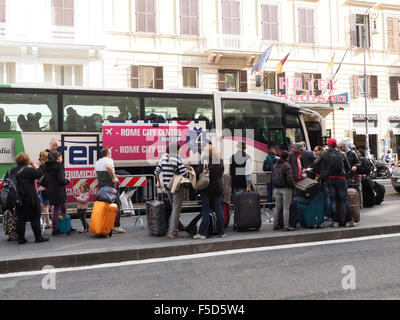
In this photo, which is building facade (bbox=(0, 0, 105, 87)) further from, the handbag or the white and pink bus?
the handbag

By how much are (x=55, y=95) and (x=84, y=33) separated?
10926 millimetres

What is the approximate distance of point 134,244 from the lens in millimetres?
6887

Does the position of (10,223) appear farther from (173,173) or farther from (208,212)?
(208,212)

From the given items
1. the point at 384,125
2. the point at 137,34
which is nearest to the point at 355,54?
the point at 384,125

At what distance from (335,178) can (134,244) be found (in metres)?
3.79

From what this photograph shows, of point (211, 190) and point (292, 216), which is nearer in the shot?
point (211, 190)

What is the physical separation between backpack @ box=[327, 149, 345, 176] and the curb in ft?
3.40

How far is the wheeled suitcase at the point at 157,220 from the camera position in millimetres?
7598

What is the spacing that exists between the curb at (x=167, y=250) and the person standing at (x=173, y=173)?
31.4 inches

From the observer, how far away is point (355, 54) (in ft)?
88.3

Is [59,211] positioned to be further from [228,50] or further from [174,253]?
[228,50]

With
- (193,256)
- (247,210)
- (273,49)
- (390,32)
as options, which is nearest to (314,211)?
(247,210)

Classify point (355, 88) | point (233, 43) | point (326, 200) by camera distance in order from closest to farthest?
point (326, 200)
point (233, 43)
point (355, 88)
